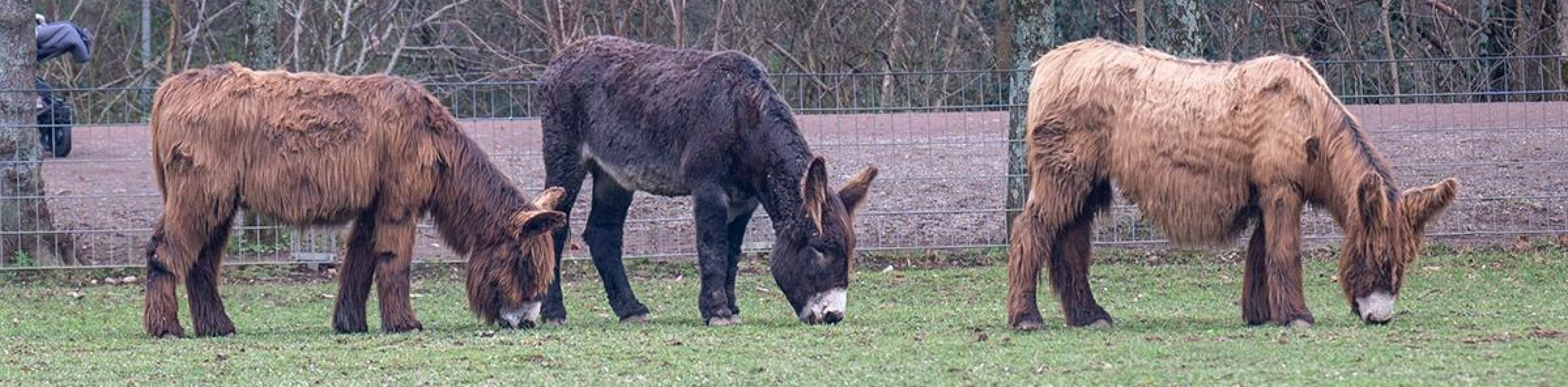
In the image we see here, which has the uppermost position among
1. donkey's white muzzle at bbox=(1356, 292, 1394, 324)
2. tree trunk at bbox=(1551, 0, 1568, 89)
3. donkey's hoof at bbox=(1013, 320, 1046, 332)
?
tree trunk at bbox=(1551, 0, 1568, 89)

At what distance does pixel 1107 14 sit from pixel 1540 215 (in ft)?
29.4

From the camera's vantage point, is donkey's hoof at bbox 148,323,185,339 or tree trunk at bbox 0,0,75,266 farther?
tree trunk at bbox 0,0,75,266

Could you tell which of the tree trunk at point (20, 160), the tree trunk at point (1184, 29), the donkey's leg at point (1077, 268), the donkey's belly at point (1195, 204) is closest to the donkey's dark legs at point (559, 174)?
the donkey's leg at point (1077, 268)

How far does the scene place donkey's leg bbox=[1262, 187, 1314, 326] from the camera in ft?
28.0

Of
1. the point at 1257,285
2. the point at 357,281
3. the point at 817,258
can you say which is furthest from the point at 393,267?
the point at 1257,285

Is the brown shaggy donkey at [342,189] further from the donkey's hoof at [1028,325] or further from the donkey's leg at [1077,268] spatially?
the donkey's leg at [1077,268]

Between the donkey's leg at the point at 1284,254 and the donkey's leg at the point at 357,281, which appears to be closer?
the donkey's leg at the point at 1284,254

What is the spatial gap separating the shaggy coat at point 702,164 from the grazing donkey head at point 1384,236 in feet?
8.17

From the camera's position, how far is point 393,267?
9477 millimetres

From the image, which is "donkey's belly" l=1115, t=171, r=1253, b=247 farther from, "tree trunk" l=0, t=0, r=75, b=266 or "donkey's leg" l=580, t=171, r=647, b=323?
"tree trunk" l=0, t=0, r=75, b=266

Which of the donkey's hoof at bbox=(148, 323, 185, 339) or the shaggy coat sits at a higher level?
the shaggy coat

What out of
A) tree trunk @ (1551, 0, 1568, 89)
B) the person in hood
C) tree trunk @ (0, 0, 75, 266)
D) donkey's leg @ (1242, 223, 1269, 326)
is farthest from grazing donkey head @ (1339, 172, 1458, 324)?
the person in hood

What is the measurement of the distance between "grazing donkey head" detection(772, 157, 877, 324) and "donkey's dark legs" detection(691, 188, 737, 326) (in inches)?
13.9

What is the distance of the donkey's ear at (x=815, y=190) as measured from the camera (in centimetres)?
944
